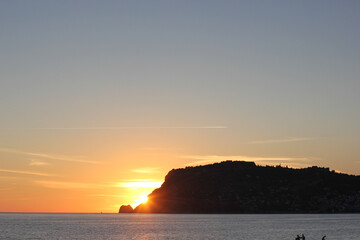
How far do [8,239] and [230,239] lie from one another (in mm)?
61818

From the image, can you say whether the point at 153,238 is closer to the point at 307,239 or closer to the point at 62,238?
the point at 62,238

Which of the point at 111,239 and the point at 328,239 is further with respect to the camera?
the point at 111,239

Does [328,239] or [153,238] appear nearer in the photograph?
[328,239]

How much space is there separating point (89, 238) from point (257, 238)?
4778 centimetres

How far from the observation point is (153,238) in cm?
15050

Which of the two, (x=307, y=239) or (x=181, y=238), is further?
(x=181, y=238)

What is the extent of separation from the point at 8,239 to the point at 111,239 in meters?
28.8

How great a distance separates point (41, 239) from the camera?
145 m

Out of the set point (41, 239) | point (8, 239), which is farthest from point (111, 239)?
point (8, 239)

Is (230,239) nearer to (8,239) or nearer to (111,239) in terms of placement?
(111,239)

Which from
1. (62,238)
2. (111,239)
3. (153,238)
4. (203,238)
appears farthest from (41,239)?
(203,238)

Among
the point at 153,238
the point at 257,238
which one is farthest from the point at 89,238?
the point at 257,238

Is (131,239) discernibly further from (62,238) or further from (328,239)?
(328,239)

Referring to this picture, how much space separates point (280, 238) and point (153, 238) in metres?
35.9
